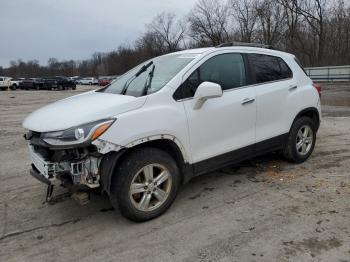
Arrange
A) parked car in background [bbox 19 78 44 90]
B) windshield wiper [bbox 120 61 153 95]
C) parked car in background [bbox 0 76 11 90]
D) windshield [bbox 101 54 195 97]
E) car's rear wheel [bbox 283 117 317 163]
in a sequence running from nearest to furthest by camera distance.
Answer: windshield [bbox 101 54 195 97] < windshield wiper [bbox 120 61 153 95] < car's rear wheel [bbox 283 117 317 163] < parked car in background [bbox 0 76 11 90] < parked car in background [bbox 19 78 44 90]

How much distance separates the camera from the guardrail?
119 ft

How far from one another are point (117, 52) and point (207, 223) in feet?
331

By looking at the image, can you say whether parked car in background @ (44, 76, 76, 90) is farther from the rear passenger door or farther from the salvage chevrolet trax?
the rear passenger door

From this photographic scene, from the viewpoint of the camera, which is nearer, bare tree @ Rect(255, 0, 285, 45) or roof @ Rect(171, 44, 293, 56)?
roof @ Rect(171, 44, 293, 56)

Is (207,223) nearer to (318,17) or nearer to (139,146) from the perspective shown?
(139,146)

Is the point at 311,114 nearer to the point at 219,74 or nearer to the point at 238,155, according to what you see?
the point at 238,155

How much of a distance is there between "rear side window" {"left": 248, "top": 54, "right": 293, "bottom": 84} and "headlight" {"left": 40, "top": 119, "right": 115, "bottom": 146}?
245cm

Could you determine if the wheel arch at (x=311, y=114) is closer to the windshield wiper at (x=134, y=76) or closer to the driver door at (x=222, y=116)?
the driver door at (x=222, y=116)

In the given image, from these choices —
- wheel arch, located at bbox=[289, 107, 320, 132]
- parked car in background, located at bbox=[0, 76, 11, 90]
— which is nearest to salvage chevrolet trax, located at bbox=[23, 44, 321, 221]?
wheel arch, located at bbox=[289, 107, 320, 132]

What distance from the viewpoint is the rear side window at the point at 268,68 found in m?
5.20

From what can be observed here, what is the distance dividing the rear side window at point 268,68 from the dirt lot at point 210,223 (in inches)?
55.6

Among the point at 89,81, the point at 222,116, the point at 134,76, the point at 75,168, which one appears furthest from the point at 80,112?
the point at 89,81

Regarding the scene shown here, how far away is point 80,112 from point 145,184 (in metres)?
1.03

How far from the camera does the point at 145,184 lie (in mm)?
3969
